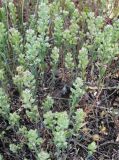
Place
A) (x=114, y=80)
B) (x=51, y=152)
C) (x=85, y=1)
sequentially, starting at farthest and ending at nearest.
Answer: (x=85, y=1)
(x=114, y=80)
(x=51, y=152)

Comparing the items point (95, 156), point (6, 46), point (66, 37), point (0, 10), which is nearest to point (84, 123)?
point (95, 156)

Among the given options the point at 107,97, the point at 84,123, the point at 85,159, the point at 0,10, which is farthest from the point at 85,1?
the point at 85,159

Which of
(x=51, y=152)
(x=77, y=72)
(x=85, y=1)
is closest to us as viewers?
(x=51, y=152)

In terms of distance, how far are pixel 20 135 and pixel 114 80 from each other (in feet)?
2.30

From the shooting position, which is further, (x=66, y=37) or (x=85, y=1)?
(x=85, y=1)

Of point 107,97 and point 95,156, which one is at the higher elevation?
point 107,97

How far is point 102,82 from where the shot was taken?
2.23 m

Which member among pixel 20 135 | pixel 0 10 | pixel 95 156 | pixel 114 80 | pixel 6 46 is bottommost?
pixel 95 156

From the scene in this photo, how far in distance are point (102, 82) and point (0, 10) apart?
780mm

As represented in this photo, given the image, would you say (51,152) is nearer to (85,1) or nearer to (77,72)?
(77,72)

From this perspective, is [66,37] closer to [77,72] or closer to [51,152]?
[77,72]

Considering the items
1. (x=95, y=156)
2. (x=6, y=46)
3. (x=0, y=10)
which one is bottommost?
(x=95, y=156)

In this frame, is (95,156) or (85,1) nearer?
(95,156)

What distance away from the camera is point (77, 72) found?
2.17 meters
